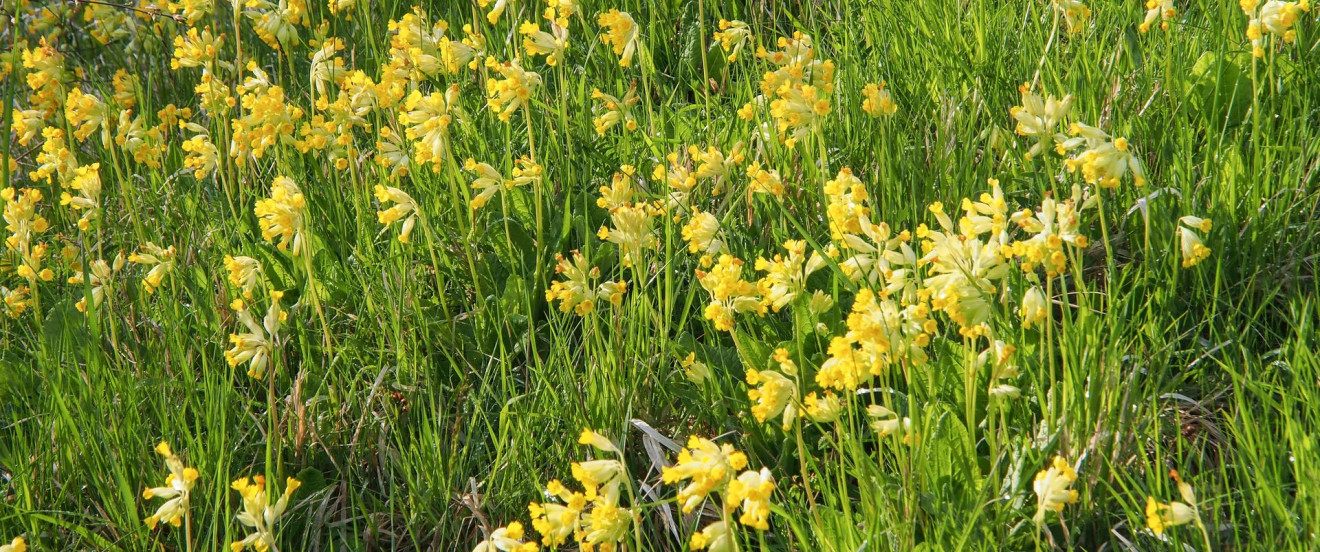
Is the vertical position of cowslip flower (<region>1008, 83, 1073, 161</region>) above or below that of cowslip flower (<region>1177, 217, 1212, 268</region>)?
above

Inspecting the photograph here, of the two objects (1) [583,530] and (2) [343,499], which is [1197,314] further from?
(2) [343,499]

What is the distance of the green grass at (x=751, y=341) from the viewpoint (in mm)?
1762

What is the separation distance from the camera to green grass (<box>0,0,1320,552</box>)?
1762 millimetres

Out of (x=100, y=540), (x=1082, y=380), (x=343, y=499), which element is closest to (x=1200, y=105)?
(x=1082, y=380)

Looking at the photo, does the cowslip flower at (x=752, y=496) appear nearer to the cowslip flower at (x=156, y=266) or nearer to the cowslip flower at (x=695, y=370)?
the cowslip flower at (x=695, y=370)

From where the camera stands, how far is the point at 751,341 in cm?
216

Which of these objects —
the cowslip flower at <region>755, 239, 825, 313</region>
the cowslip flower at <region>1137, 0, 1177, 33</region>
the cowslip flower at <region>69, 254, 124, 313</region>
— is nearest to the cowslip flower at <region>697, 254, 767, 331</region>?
the cowslip flower at <region>755, 239, 825, 313</region>

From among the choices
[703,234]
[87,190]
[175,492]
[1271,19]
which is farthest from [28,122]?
[1271,19]

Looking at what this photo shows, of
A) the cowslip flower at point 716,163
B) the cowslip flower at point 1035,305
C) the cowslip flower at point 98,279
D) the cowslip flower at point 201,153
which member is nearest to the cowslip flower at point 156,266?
the cowslip flower at point 98,279

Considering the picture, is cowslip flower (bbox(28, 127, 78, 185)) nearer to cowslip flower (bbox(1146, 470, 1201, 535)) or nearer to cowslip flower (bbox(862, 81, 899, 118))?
cowslip flower (bbox(862, 81, 899, 118))

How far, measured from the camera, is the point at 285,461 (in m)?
2.21

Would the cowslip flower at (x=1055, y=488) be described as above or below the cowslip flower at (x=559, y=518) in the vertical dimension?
above

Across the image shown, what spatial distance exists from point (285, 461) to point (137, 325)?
658 mm

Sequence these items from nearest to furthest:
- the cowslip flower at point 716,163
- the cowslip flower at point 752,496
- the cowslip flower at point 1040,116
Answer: the cowslip flower at point 752,496 → the cowslip flower at point 1040,116 → the cowslip flower at point 716,163
